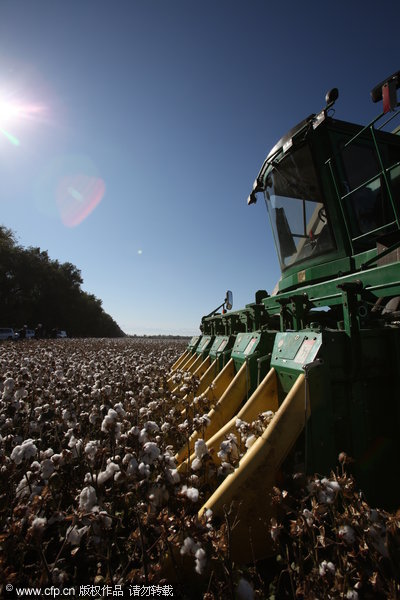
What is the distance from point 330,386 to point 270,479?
88cm

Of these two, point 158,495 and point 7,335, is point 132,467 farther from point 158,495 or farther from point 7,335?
point 7,335

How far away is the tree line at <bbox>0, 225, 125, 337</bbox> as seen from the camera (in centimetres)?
5366

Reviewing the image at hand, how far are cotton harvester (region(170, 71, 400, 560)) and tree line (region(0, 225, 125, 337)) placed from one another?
59.7 m

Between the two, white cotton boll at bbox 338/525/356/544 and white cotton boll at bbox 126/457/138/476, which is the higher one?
white cotton boll at bbox 126/457/138/476

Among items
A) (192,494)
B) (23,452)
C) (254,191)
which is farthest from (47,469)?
(254,191)

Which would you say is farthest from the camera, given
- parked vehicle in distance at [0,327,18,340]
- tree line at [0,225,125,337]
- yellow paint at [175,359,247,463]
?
tree line at [0,225,125,337]

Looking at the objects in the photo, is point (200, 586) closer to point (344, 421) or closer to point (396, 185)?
point (344, 421)

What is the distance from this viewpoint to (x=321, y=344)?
2.41 metres

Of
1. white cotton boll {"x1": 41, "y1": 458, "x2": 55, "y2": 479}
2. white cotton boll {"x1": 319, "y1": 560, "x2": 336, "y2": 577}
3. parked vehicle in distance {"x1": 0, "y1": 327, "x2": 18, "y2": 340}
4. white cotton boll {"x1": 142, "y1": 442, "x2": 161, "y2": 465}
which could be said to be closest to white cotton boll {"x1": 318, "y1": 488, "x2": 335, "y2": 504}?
white cotton boll {"x1": 319, "y1": 560, "x2": 336, "y2": 577}

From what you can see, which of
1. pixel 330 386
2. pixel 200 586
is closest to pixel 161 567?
pixel 200 586

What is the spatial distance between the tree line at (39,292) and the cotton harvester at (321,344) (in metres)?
59.7

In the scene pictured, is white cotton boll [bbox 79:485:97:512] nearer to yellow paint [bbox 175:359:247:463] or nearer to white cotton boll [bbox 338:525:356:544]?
white cotton boll [bbox 338:525:356:544]

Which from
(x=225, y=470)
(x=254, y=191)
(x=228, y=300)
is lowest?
(x=225, y=470)

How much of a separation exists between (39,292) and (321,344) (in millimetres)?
67765
